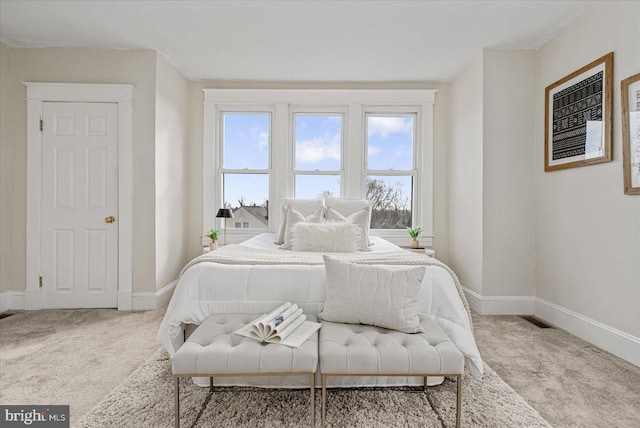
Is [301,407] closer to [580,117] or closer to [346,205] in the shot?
[346,205]

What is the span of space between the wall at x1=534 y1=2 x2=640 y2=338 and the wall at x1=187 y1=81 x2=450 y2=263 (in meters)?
1.13

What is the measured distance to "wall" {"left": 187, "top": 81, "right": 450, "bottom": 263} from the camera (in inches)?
177

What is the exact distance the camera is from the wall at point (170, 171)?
12.2ft

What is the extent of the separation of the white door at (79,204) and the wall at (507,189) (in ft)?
12.2

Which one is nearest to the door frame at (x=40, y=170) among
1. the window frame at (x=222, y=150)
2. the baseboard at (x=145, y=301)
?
the baseboard at (x=145, y=301)

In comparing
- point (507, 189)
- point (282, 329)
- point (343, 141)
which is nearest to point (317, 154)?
point (343, 141)

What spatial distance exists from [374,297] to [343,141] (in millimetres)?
3055

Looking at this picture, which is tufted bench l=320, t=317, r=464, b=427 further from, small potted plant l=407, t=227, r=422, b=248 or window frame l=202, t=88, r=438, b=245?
window frame l=202, t=88, r=438, b=245

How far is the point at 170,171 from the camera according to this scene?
4.00 m

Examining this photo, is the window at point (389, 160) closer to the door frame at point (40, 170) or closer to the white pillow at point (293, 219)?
the white pillow at point (293, 219)

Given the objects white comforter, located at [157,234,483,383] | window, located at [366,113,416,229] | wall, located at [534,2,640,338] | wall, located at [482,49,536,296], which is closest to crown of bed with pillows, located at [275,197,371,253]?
window, located at [366,113,416,229]

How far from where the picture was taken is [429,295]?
84.3 inches

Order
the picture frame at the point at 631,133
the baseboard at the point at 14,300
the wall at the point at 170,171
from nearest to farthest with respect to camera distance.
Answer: the picture frame at the point at 631,133, the baseboard at the point at 14,300, the wall at the point at 170,171

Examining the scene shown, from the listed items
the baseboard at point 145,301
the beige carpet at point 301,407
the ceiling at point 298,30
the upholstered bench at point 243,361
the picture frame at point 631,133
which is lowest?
the beige carpet at point 301,407
